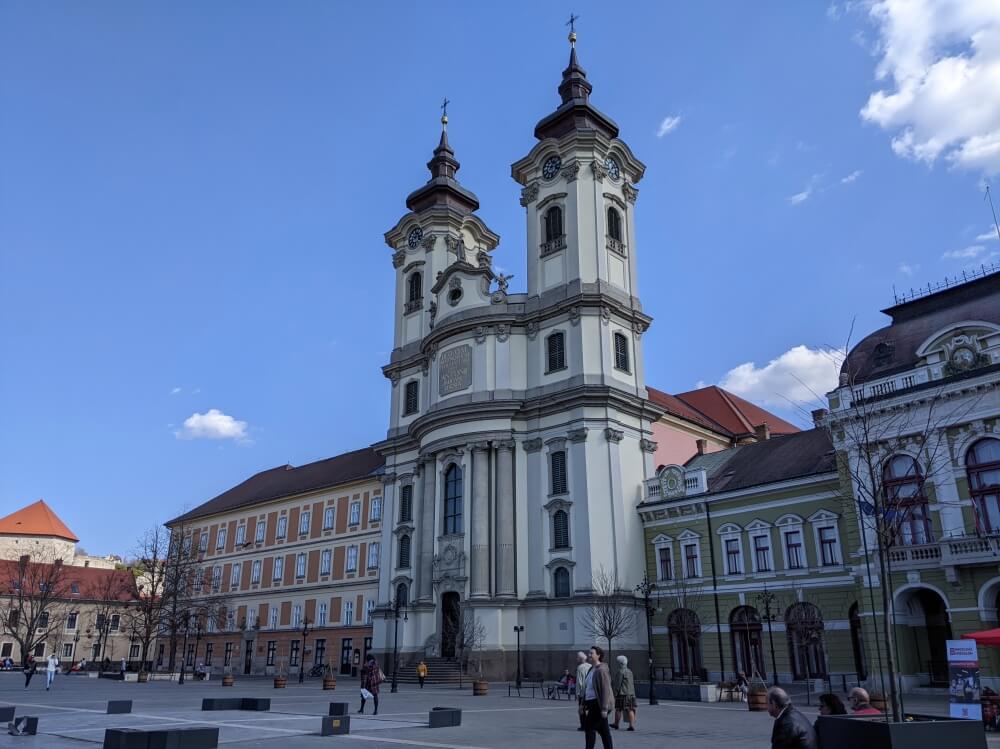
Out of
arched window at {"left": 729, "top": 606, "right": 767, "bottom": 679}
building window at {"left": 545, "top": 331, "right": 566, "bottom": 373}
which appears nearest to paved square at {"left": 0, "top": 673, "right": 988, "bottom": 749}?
arched window at {"left": 729, "top": 606, "right": 767, "bottom": 679}

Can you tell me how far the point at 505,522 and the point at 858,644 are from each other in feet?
61.2

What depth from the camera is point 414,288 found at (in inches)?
2307

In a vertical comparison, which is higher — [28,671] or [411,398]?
[411,398]

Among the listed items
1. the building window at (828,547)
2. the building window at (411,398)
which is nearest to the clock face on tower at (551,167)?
the building window at (411,398)

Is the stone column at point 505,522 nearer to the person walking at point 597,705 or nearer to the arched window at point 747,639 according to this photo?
the arched window at point 747,639

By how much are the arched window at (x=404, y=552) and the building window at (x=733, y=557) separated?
20528 mm

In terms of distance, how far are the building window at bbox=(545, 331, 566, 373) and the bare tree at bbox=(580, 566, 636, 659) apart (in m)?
11.9

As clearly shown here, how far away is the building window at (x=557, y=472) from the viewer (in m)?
45.3

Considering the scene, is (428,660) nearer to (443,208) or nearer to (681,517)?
(681,517)

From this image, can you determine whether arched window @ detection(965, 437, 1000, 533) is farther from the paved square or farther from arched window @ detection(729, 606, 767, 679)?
arched window @ detection(729, 606, 767, 679)

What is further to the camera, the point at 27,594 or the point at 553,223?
the point at 27,594

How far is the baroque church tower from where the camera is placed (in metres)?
43.5

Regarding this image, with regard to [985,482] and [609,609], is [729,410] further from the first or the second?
[985,482]

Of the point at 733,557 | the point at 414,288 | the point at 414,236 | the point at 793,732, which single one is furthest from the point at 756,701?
the point at 414,236
